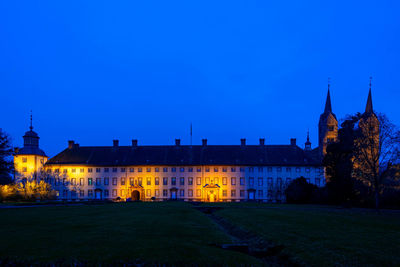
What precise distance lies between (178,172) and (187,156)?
447 centimetres

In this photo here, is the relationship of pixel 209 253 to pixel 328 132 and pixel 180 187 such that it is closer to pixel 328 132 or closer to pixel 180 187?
pixel 180 187

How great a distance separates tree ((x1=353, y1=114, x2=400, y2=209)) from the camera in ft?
127

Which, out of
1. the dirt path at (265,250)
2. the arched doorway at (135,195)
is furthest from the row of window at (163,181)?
the dirt path at (265,250)

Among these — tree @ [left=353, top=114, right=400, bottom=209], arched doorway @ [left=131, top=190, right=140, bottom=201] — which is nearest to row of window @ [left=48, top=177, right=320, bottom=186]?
arched doorway @ [left=131, top=190, right=140, bottom=201]

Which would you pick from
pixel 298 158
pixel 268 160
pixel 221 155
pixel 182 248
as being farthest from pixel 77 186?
pixel 182 248

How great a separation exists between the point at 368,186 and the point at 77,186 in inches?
2358

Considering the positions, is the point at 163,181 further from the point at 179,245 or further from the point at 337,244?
the point at 337,244

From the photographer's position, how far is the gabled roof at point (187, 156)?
76.4 m

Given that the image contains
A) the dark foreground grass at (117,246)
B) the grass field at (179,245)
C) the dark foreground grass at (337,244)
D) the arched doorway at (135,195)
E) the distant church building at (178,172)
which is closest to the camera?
the dark foreground grass at (117,246)

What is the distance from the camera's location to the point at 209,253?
13.3m

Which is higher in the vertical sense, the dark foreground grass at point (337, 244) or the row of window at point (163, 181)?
the dark foreground grass at point (337, 244)

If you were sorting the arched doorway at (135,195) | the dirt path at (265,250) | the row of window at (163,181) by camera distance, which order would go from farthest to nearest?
the arched doorway at (135,195) → the row of window at (163,181) → the dirt path at (265,250)

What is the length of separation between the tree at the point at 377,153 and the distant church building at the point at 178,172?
33844 millimetres

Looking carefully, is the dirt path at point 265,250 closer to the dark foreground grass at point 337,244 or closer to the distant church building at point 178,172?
the dark foreground grass at point 337,244
